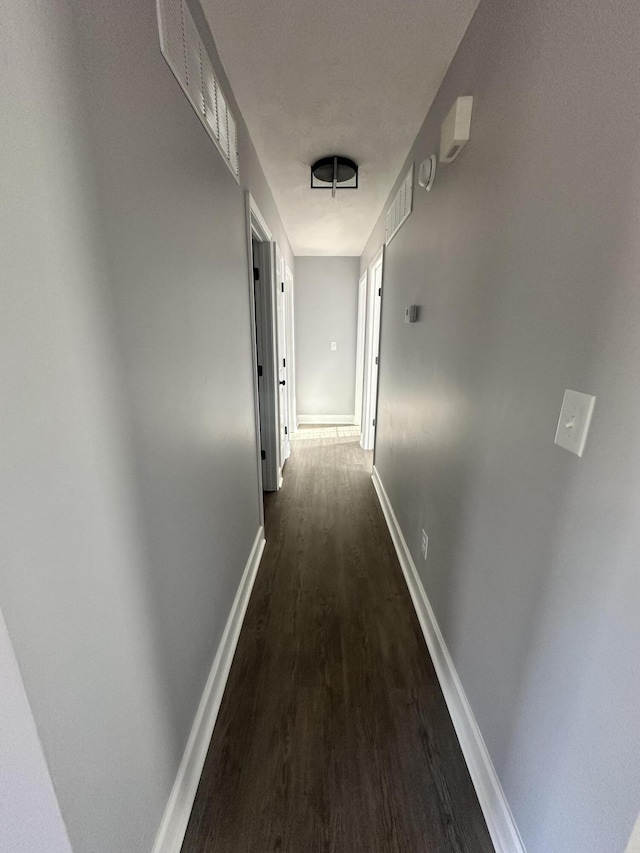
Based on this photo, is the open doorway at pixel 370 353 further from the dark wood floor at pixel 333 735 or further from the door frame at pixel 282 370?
the dark wood floor at pixel 333 735

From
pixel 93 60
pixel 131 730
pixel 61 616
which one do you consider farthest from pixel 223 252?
pixel 131 730

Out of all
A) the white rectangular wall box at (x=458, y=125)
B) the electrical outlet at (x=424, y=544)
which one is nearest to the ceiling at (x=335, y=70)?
the white rectangular wall box at (x=458, y=125)

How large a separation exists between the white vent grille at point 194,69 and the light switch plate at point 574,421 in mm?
1299

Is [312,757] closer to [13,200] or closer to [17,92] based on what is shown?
[13,200]

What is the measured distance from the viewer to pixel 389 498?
267cm

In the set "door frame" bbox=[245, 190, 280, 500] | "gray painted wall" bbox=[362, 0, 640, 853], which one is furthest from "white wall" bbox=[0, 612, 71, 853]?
"door frame" bbox=[245, 190, 280, 500]

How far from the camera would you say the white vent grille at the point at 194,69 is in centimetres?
92

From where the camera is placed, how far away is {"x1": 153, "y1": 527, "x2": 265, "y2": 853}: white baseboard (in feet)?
3.05

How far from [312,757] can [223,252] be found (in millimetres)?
1884

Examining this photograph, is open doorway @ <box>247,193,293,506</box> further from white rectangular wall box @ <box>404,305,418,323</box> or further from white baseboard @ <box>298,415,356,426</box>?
white baseboard @ <box>298,415,356,426</box>

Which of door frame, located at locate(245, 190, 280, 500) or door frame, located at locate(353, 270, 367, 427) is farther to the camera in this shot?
door frame, located at locate(353, 270, 367, 427)

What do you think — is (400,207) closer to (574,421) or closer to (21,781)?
(574,421)

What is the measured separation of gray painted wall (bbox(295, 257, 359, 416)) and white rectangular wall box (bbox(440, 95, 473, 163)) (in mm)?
3652

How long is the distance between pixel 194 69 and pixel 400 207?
150 centimetres
